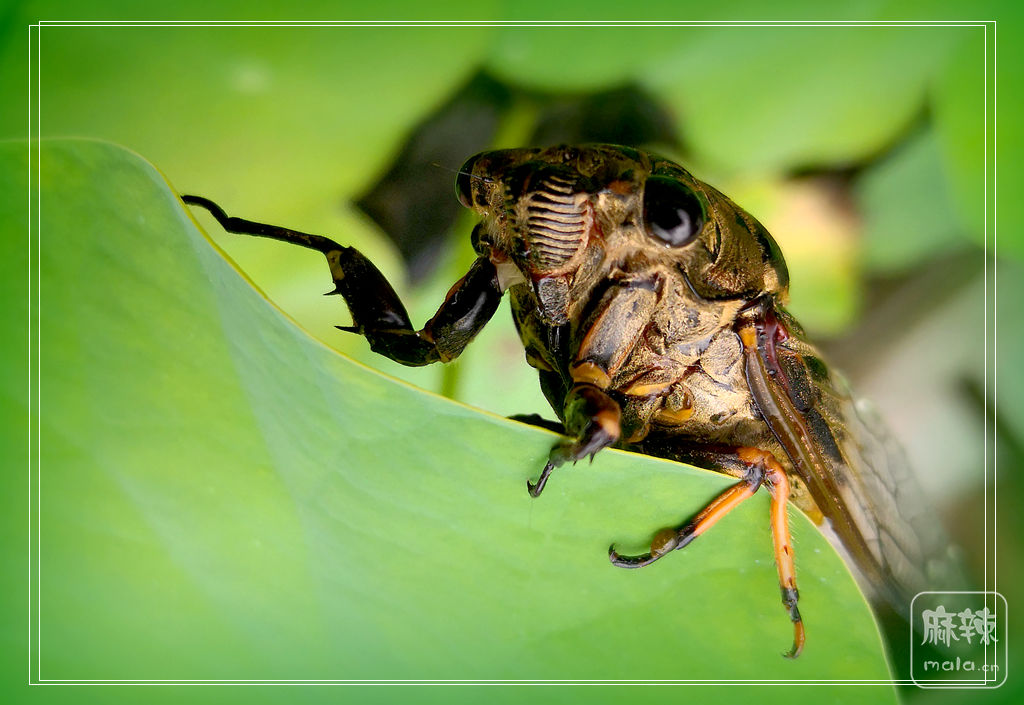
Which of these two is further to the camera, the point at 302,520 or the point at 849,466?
the point at 849,466

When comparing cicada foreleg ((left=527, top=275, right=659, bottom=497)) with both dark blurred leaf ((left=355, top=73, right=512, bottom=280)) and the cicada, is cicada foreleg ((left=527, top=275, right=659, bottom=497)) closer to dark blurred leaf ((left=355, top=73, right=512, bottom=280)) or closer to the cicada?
the cicada

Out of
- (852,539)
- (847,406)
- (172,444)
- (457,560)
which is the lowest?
(852,539)

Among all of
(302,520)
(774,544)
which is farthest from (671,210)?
(302,520)

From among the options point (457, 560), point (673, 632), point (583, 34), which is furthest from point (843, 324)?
point (457, 560)

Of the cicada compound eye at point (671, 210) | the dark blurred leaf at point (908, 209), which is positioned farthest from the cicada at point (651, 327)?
Answer: the dark blurred leaf at point (908, 209)

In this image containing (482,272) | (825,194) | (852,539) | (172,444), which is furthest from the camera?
(825,194)

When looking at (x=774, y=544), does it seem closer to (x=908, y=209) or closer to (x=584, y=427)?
(x=584, y=427)

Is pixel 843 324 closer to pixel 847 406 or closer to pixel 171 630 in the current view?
pixel 847 406

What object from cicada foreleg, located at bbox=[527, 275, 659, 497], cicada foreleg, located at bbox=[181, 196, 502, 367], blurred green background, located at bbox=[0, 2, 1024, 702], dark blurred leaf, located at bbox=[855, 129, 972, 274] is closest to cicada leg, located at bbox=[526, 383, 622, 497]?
cicada foreleg, located at bbox=[527, 275, 659, 497]
